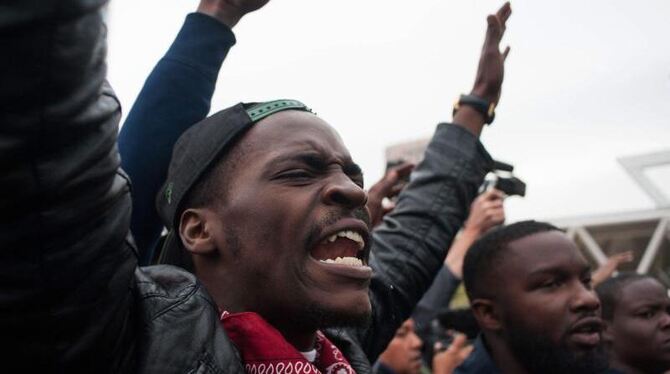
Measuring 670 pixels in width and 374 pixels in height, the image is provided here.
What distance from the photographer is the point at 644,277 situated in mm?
4324

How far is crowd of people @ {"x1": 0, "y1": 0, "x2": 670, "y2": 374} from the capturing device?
0.95m

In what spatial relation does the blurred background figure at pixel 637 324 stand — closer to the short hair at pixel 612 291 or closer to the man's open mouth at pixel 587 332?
the short hair at pixel 612 291

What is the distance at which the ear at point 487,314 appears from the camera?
3055 millimetres

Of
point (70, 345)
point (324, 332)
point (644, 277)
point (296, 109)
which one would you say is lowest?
point (70, 345)

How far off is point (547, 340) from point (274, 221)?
1686 mm

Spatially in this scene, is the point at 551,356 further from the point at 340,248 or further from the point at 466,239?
the point at 340,248

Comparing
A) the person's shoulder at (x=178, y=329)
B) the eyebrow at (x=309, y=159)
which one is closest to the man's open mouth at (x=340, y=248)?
the eyebrow at (x=309, y=159)

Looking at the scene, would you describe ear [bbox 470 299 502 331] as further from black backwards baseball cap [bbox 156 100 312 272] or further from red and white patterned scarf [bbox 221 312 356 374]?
red and white patterned scarf [bbox 221 312 356 374]

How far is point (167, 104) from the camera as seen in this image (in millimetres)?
1978

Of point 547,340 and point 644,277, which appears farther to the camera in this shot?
point 644,277

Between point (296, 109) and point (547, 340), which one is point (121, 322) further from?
point (547, 340)

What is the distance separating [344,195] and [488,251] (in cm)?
177

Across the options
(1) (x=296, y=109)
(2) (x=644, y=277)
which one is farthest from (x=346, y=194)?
(2) (x=644, y=277)

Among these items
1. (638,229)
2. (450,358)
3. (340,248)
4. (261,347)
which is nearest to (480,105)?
(340,248)
